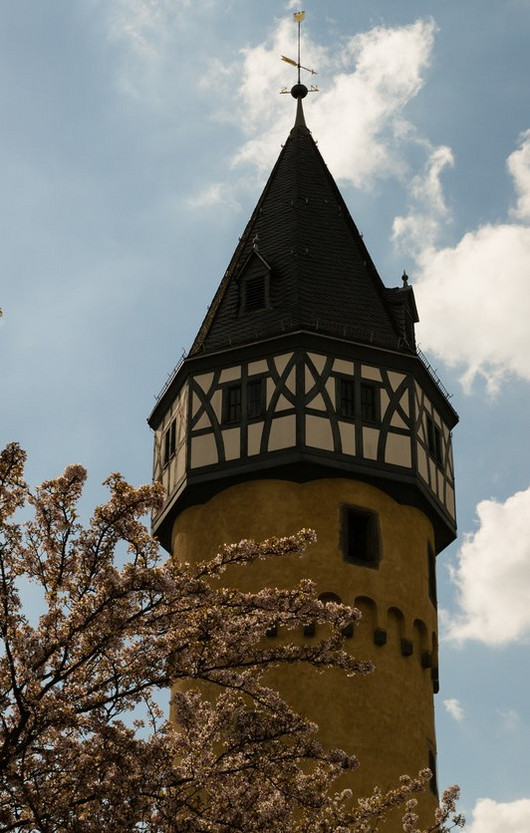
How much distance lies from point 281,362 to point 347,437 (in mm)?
2305

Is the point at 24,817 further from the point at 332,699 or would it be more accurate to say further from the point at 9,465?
the point at 332,699

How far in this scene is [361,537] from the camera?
30.0 m

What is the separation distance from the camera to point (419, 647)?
29078mm

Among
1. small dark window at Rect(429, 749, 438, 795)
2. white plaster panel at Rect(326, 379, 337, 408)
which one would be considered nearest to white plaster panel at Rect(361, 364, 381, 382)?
white plaster panel at Rect(326, 379, 337, 408)

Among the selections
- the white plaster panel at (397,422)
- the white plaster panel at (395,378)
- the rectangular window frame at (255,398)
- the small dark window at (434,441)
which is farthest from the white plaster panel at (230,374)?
the small dark window at (434,441)

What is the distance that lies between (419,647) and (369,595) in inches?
68.5

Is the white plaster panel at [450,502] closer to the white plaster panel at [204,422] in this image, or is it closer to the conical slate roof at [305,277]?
the conical slate roof at [305,277]

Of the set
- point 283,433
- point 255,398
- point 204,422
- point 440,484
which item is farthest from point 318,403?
point 440,484

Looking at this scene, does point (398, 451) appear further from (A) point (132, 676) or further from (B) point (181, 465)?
(A) point (132, 676)

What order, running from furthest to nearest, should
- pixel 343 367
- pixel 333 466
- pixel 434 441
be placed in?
1. pixel 434 441
2. pixel 343 367
3. pixel 333 466

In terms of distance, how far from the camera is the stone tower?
27812 millimetres

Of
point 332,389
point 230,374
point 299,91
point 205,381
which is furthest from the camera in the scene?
point 299,91

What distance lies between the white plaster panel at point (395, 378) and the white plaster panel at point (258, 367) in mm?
2791

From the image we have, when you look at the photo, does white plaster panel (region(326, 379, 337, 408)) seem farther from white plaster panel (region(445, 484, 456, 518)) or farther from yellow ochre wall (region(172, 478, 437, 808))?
white plaster panel (region(445, 484, 456, 518))
